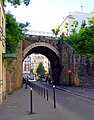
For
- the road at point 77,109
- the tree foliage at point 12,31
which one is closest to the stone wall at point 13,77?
the tree foliage at point 12,31

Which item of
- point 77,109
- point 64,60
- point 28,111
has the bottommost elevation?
point 77,109

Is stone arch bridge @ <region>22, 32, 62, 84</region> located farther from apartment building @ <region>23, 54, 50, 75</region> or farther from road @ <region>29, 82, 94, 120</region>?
apartment building @ <region>23, 54, 50, 75</region>

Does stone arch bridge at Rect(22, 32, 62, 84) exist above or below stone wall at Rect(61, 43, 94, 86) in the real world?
above

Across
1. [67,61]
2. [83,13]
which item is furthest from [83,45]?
[83,13]

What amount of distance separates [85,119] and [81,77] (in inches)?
1278

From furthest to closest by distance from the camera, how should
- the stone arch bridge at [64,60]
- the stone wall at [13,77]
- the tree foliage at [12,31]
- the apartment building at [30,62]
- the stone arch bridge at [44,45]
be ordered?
1. the apartment building at [30,62]
2. the stone arch bridge at [44,45]
3. the stone arch bridge at [64,60]
4. the stone wall at [13,77]
5. the tree foliage at [12,31]

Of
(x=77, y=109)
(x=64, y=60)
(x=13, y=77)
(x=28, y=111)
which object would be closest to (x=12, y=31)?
(x=13, y=77)

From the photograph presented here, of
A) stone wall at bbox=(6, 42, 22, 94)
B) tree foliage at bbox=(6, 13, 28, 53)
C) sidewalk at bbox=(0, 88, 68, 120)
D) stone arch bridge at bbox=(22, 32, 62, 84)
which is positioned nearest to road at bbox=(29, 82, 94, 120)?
sidewalk at bbox=(0, 88, 68, 120)

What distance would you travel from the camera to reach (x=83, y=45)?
33125 millimetres

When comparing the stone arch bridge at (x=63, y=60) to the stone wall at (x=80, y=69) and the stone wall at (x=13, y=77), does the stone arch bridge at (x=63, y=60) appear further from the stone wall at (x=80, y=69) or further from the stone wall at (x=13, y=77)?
the stone wall at (x=13, y=77)

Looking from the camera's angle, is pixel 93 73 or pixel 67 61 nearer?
pixel 93 73

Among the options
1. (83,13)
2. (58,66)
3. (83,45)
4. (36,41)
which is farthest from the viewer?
(83,13)

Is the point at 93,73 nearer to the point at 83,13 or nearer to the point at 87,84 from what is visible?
the point at 87,84

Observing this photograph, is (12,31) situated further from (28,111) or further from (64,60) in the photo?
(64,60)
